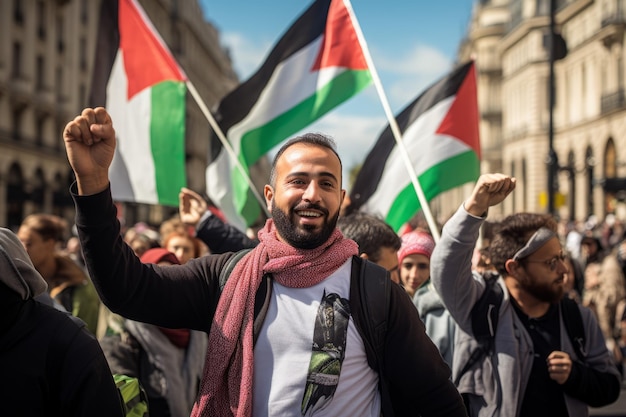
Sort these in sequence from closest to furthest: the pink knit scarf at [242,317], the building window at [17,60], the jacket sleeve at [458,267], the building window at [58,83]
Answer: the pink knit scarf at [242,317]
the jacket sleeve at [458,267]
the building window at [17,60]
the building window at [58,83]

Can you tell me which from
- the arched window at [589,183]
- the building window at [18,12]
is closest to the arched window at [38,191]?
the building window at [18,12]

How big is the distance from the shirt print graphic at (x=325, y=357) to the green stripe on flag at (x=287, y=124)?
150 inches

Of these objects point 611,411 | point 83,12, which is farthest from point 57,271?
point 83,12

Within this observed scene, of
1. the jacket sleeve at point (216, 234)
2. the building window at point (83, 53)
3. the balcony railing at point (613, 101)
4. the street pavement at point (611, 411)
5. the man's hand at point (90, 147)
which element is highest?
the building window at point (83, 53)

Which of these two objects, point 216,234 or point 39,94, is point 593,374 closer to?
point 216,234

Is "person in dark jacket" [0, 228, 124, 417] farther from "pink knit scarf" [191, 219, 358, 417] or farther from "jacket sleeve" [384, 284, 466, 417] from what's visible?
"jacket sleeve" [384, 284, 466, 417]

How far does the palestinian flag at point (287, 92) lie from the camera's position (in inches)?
241

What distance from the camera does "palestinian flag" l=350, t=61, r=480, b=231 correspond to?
595cm

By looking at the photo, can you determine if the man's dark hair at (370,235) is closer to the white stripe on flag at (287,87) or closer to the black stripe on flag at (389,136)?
the black stripe on flag at (389,136)

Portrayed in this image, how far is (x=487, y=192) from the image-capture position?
279cm

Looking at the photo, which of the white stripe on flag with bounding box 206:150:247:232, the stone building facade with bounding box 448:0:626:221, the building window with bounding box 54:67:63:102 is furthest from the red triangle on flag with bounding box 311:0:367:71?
the building window with bounding box 54:67:63:102

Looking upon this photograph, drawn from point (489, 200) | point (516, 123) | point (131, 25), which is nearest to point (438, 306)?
point (489, 200)

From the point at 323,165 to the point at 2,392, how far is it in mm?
1050

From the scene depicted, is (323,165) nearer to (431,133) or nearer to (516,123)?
(431,133)
